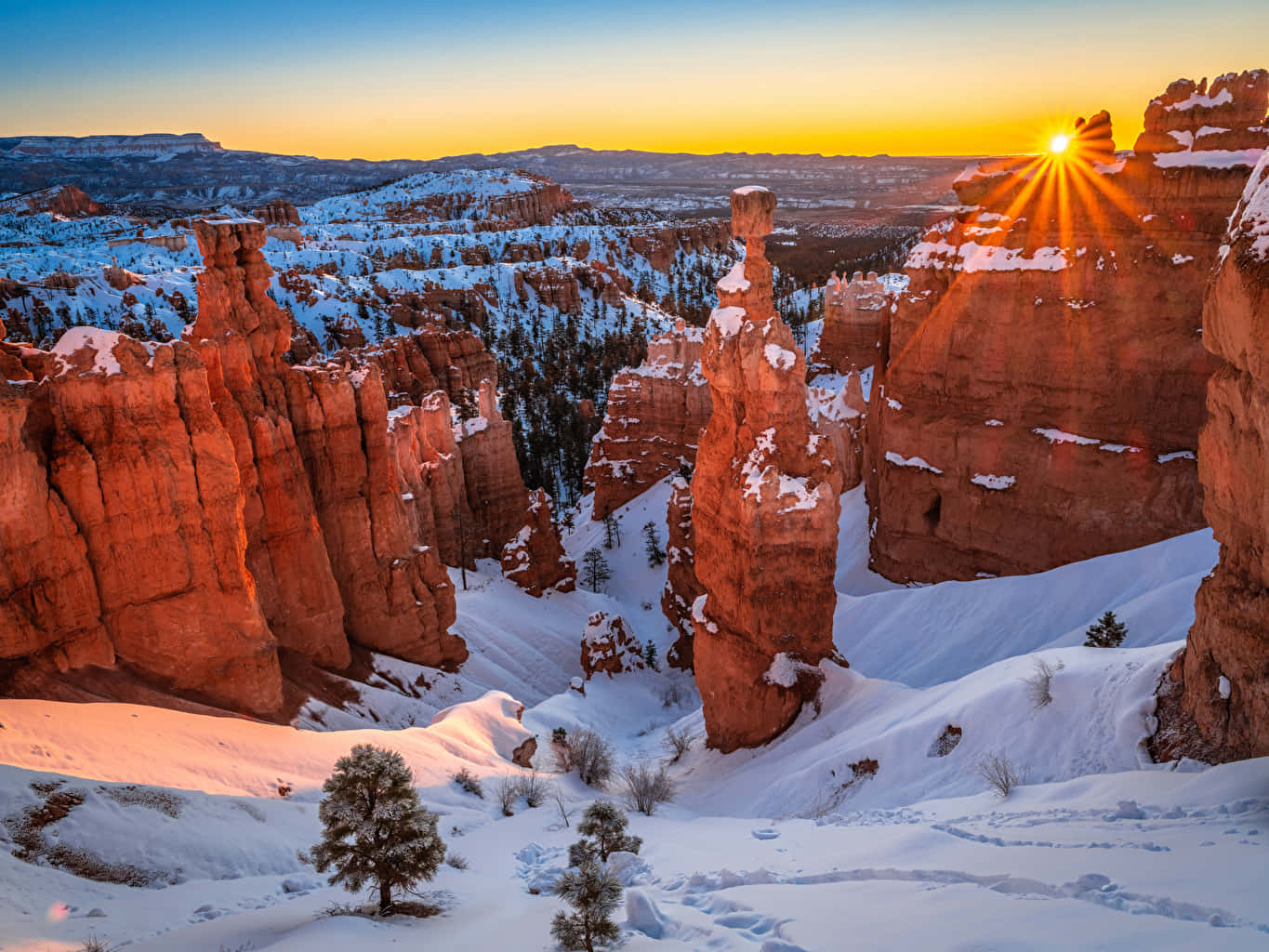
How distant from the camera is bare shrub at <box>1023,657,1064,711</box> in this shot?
13.0 metres

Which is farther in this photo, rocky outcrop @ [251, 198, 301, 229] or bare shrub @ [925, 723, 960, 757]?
rocky outcrop @ [251, 198, 301, 229]

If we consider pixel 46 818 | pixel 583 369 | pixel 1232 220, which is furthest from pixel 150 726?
pixel 583 369

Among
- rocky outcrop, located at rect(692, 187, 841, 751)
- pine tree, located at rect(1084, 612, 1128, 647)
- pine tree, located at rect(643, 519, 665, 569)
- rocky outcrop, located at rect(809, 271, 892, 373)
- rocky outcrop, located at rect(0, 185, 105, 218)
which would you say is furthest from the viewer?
rocky outcrop, located at rect(0, 185, 105, 218)

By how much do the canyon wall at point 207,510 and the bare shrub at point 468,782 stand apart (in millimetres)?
4173

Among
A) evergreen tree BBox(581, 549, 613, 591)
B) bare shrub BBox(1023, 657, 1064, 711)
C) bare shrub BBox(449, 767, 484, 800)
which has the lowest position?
evergreen tree BBox(581, 549, 613, 591)

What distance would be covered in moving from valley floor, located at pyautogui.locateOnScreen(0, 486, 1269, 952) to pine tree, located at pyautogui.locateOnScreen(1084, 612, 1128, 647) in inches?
47.2

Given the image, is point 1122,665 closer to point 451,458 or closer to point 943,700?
point 943,700

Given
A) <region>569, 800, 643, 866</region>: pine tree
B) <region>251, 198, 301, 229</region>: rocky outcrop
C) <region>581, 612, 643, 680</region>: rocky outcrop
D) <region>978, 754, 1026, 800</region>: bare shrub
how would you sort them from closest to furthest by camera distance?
<region>569, 800, 643, 866</region>: pine tree < <region>978, 754, 1026, 800</region>: bare shrub < <region>581, 612, 643, 680</region>: rocky outcrop < <region>251, 198, 301, 229</region>: rocky outcrop

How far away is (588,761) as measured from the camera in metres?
18.6

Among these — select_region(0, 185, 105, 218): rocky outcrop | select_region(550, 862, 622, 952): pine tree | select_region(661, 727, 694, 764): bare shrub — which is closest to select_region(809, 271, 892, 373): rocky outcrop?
select_region(661, 727, 694, 764): bare shrub

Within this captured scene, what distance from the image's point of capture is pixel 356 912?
8883 mm

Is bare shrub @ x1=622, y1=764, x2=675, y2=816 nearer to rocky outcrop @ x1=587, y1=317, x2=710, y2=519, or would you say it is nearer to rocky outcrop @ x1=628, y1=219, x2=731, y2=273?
rocky outcrop @ x1=587, y1=317, x2=710, y2=519

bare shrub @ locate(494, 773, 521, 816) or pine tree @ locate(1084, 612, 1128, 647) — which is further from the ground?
pine tree @ locate(1084, 612, 1128, 647)

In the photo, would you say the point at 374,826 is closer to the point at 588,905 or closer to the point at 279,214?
the point at 588,905
